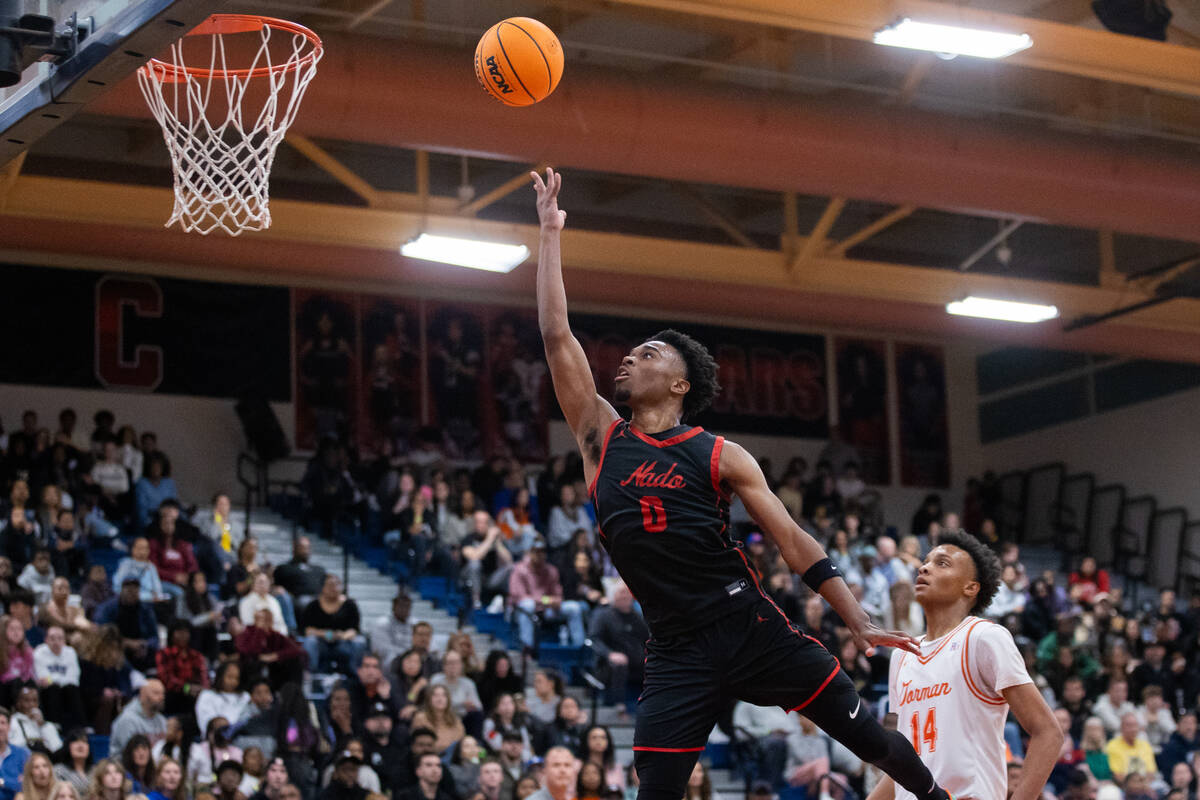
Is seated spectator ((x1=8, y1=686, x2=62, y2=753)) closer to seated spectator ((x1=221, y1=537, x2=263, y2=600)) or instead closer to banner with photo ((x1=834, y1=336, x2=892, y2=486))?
seated spectator ((x1=221, y1=537, x2=263, y2=600))

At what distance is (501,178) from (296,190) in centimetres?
275

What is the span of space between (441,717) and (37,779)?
398cm

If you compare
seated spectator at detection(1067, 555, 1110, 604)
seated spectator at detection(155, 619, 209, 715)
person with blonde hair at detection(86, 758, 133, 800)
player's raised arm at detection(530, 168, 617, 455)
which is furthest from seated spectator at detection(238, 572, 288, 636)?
seated spectator at detection(1067, 555, 1110, 604)

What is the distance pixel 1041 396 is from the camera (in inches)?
1133

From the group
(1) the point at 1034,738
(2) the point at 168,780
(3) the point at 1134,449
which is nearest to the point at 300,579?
(2) the point at 168,780

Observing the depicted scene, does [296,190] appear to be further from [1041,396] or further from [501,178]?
[1041,396]

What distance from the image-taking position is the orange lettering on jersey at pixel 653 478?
5570mm

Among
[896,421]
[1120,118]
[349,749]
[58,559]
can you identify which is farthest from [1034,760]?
[896,421]

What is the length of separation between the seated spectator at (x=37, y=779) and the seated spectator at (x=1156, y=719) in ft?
37.4

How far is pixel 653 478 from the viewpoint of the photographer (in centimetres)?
559

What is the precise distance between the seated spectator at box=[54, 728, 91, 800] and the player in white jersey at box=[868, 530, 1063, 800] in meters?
7.67

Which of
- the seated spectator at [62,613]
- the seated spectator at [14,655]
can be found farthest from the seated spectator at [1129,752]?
the seated spectator at [14,655]

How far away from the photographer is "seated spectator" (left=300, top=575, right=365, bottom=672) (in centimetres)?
1580

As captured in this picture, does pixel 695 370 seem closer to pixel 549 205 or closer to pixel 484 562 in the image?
pixel 549 205
